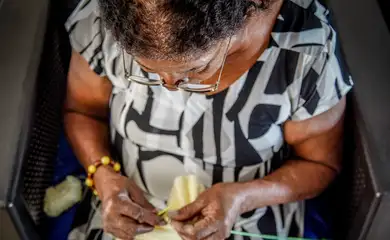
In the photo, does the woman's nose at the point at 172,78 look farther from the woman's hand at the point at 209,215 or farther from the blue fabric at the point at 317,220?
the blue fabric at the point at 317,220

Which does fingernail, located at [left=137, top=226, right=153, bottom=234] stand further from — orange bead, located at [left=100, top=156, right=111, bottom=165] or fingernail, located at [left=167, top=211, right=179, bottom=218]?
orange bead, located at [left=100, top=156, right=111, bottom=165]

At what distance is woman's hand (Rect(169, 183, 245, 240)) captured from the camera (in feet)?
3.19

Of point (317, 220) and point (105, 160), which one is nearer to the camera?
point (105, 160)

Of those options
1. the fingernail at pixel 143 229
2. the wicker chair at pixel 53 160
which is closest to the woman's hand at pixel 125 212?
the fingernail at pixel 143 229

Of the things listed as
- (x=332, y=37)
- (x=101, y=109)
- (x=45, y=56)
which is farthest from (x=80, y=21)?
(x=332, y=37)

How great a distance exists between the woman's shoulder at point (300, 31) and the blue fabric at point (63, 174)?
0.59 m

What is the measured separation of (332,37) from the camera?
99 centimetres

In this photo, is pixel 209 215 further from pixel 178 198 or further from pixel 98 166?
pixel 98 166

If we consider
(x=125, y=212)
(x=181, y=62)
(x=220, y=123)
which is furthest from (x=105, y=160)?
(x=181, y=62)

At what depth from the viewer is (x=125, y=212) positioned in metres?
1.01

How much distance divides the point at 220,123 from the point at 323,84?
0.20 meters

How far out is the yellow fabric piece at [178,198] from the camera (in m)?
1.08

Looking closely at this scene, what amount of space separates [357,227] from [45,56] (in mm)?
687

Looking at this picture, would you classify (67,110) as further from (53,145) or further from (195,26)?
(195,26)
